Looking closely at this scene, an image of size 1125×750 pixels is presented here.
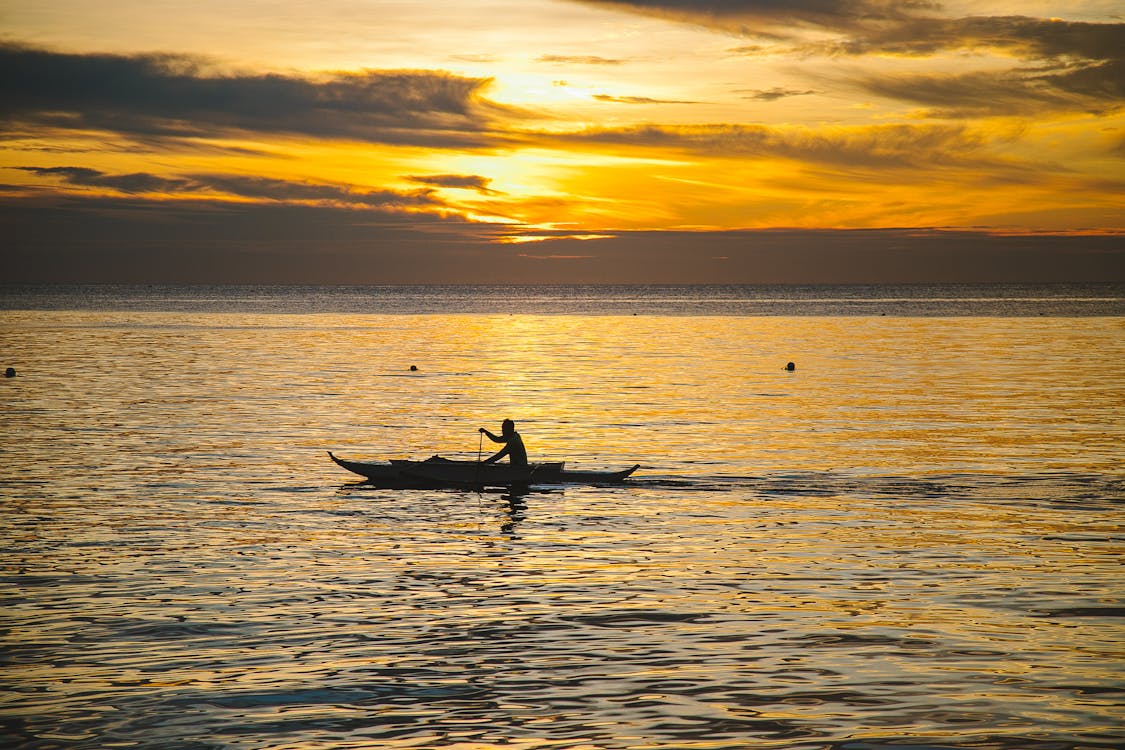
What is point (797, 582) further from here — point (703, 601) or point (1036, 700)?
point (1036, 700)

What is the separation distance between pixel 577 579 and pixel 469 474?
11.8 metres

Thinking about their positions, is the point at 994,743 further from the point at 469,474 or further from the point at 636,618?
the point at 469,474

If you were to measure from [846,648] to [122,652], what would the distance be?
1060 cm

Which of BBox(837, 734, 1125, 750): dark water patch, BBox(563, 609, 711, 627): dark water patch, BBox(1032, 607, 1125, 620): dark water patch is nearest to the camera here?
BBox(837, 734, 1125, 750): dark water patch

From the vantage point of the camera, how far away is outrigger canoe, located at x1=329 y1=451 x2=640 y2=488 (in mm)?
32125

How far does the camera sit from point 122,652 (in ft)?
53.8

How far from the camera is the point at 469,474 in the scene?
32344 millimetres

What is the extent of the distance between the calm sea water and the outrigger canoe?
59 cm

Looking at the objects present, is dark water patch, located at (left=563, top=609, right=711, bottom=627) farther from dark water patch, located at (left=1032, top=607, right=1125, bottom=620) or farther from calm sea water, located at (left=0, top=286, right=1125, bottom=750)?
dark water patch, located at (left=1032, top=607, right=1125, bottom=620)

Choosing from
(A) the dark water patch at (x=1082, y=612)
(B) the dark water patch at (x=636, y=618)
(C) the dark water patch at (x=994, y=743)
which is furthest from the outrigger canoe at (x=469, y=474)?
(C) the dark water patch at (x=994, y=743)

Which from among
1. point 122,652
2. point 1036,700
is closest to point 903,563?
point 1036,700

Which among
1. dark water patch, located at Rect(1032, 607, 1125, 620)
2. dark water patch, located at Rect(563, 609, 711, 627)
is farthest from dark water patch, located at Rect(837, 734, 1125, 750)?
dark water patch, located at Rect(1032, 607, 1125, 620)

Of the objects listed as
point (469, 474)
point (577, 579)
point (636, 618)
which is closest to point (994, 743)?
point (636, 618)

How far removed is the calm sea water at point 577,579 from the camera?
13914mm
